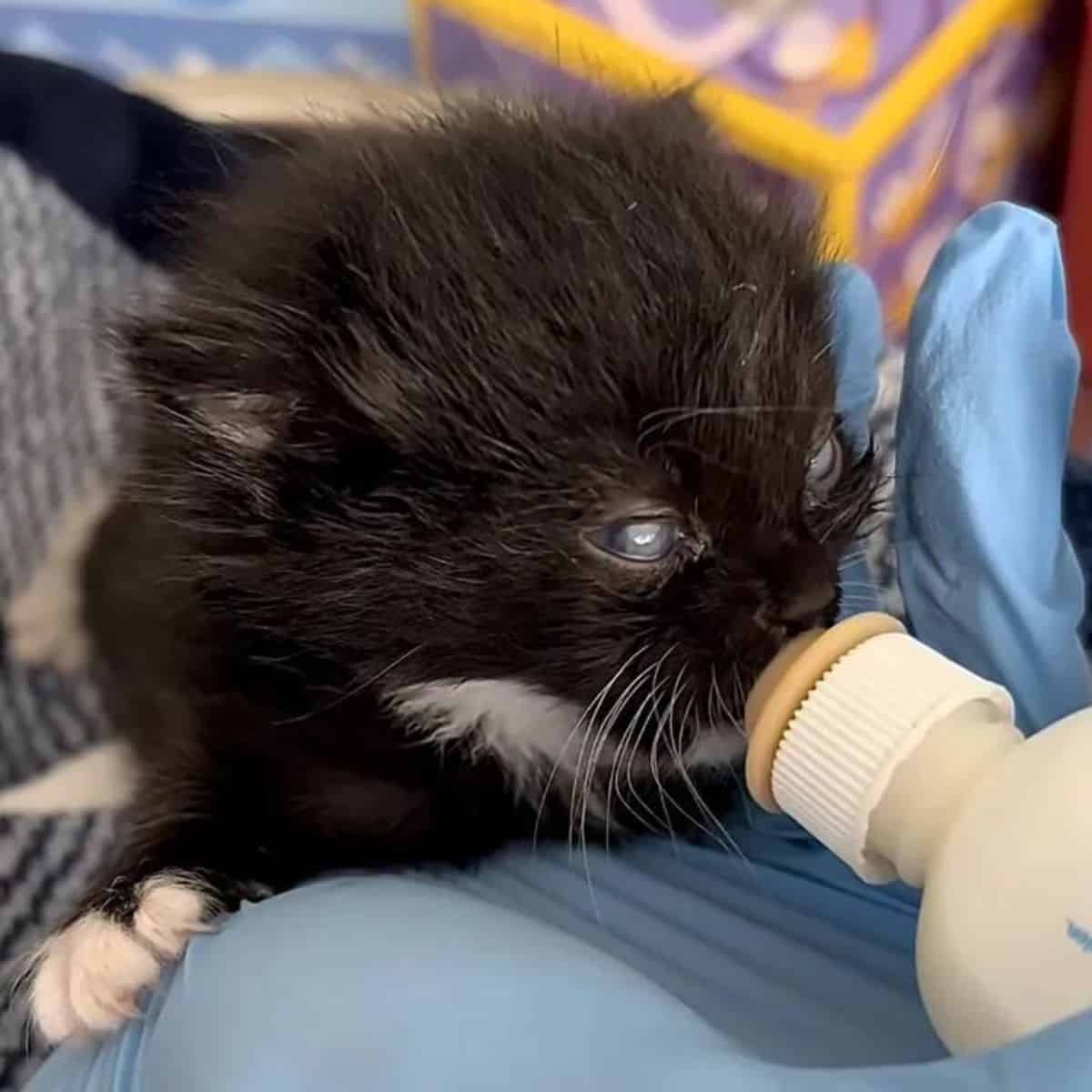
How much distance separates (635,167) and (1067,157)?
1.12 meters

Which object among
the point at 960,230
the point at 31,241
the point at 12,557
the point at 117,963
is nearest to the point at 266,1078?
the point at 117,963

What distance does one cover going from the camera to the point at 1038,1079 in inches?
21.5

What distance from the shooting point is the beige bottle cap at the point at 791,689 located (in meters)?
0.71

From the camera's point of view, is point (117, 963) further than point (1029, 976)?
Yes

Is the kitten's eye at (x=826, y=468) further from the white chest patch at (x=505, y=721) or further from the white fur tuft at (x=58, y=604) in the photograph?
the white fur tuft at (x=58, y=604)

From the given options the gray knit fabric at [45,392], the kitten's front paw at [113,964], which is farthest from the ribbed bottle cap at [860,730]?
the gray knit fabric at [45,392]

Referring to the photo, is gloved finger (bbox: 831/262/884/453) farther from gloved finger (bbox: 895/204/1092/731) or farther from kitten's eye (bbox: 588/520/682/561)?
kitten's eye (bbox: 588/520/682/561)

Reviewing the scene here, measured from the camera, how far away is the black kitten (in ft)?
2.60

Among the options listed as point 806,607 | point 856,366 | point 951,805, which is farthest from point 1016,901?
point 856,366

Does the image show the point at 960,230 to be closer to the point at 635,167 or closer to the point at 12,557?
the point at 635,167

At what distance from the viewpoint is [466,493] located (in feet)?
2.67

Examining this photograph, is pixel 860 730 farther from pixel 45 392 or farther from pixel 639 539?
pixel 45 392

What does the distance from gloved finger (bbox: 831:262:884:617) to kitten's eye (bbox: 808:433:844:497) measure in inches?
2.5

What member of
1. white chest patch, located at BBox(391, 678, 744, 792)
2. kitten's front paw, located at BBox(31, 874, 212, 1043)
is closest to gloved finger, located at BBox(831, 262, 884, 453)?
white chest patch, located at BBox(391, 678, 744, 792)
